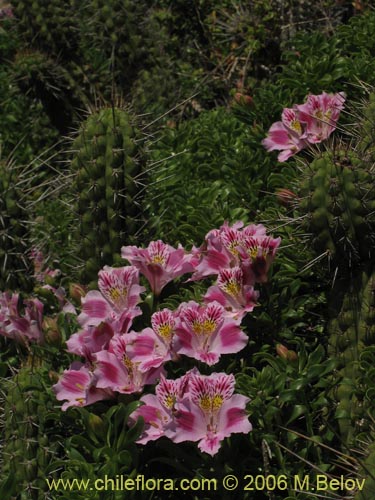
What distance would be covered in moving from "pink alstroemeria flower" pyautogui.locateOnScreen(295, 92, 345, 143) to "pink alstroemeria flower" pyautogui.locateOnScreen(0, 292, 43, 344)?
1207 mm

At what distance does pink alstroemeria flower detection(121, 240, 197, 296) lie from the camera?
3027mm

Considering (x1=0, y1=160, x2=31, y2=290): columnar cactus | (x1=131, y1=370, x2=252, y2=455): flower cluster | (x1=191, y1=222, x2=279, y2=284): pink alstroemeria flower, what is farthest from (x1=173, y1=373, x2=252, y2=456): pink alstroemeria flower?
(x1=0, y1=160, x2=31, y2=290): columnar cactus

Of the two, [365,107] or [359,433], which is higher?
[365,107]

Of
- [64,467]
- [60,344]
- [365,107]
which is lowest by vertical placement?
[64,467]

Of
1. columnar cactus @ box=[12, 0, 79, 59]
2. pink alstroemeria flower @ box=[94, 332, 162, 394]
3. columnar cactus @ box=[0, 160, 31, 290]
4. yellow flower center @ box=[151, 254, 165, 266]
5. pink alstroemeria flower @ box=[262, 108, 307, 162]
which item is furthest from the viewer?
columnar cactus @ box=[12, 0, 79, 59]

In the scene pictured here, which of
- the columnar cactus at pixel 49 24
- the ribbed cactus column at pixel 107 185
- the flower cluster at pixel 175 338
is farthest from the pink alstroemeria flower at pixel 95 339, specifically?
the columnar cactus at pixel 49 24

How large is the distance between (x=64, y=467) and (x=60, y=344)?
42 centimetres

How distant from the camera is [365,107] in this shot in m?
3.20

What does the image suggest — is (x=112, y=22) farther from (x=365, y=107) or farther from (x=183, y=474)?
(x=183, y=474)

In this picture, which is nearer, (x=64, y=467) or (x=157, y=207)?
(x=64, y=467)

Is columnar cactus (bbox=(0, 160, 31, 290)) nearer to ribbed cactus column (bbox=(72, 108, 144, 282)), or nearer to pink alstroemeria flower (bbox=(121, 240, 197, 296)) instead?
ribbed cactus column (bbox=(72, 108, 144, 282))

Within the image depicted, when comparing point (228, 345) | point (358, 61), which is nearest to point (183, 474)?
point (228, 345)

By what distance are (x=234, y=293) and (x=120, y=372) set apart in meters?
0.43

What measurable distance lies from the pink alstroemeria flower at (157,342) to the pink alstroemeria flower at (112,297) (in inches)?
8.9
